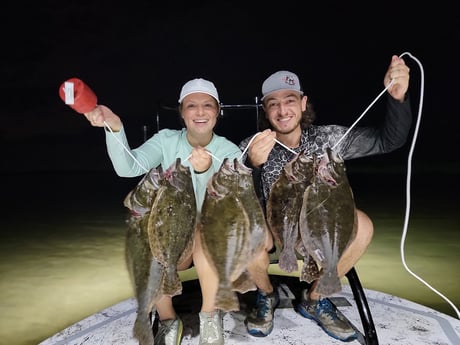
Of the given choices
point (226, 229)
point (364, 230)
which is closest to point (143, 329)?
point (226, 229)

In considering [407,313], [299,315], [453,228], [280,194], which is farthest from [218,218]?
[453,228]

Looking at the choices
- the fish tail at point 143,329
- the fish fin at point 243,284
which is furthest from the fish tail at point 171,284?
the fish fin at point 243,284

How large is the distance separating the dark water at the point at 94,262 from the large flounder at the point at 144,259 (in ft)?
5.17

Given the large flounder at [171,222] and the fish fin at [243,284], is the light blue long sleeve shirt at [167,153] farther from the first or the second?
the fish fin at [243,284]

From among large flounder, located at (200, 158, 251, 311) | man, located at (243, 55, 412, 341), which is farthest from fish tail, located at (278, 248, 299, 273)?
man, located at (243, 55, 412, 341)

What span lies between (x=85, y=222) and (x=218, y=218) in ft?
32.3

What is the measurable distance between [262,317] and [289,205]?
105 centimetres

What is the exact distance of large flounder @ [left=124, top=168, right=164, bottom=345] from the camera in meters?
2.60

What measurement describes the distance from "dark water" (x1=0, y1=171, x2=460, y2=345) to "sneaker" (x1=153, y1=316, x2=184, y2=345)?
5.61 feet

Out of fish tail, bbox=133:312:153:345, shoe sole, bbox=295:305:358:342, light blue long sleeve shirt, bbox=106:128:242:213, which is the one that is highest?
light blue long sleeve shirt, bbox=106:128:242:213

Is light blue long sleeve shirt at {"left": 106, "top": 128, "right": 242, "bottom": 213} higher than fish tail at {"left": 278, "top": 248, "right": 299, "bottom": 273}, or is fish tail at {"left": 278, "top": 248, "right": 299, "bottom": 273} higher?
light blue long sleeve shirt at {"left": 106, "top": 128, "right": 242, "bottom": 213}

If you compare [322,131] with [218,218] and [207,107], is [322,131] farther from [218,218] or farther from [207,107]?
[218,218]

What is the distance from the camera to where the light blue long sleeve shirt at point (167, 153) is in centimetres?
300

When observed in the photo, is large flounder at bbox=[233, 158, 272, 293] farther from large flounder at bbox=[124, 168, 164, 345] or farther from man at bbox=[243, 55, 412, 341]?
large flounder at bbox=[124, 168, 164, 345]
